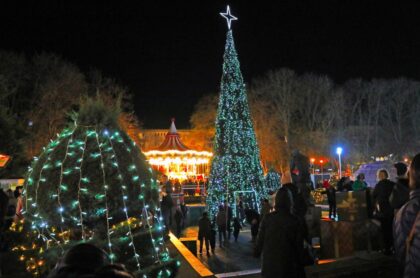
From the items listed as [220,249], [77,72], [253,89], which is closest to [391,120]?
[253,89]

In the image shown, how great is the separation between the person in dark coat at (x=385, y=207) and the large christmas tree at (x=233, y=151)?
39.1 feet

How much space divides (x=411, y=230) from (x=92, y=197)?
440 centimetres

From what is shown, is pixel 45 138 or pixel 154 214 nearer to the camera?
pixel 154 214

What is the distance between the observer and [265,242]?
4297 millimetres

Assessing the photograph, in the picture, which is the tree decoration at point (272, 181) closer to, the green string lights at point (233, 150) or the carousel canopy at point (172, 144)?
the green string lights at point (233, 150)

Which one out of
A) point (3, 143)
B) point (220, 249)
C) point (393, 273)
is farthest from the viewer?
point (3, 143)

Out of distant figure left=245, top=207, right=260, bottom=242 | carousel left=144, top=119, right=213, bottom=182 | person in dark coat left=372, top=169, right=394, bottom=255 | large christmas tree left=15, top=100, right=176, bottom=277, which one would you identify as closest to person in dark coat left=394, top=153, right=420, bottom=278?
large christmas tree left=15, top=100, right=176, bottom=277

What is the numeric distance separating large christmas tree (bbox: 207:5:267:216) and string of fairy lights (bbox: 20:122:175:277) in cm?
1308

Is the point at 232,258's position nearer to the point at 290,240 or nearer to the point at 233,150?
the point at 233,150

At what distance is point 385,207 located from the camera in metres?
7.47

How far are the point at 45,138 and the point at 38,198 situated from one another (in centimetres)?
2699

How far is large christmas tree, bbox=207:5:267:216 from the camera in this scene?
1989 cm

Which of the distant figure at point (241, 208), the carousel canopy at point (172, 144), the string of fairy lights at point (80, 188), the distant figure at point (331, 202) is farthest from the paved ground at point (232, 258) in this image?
the carousel canopy at point (172, 144)

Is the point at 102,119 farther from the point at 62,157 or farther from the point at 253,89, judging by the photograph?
the point at 253,89
